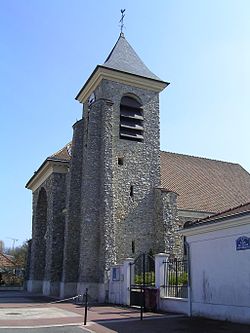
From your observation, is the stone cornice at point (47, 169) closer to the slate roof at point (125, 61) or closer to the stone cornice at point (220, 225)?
the slate roof at point (125, 61)

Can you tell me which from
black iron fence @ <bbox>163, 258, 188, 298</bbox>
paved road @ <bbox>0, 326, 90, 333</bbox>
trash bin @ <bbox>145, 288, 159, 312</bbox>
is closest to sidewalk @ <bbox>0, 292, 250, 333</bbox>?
paved road @ <bbox>0, 326, 90, 333</bbox>

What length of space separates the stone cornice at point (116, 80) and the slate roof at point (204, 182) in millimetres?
6962

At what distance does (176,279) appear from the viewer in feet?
57.1

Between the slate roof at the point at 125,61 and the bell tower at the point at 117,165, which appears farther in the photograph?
the slate roof at the point at 125,61

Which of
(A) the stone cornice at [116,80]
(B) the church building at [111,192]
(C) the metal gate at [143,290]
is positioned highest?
(A) the stone cornice at [116,80]

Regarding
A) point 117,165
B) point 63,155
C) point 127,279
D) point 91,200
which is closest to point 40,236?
point 63,155

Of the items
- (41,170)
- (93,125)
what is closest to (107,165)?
(93,125)

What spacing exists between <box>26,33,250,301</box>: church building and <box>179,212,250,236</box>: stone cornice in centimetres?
984

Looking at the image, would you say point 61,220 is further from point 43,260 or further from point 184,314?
point 184,314

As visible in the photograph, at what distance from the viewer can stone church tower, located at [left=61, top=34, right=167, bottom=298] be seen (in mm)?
25469

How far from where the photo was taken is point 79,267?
2542cm

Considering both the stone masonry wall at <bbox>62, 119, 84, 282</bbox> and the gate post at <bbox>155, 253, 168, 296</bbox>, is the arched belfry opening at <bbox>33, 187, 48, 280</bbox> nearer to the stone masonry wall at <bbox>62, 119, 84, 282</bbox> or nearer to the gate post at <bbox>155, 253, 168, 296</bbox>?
the stone masonry wall at <bbox>62, 119, 84, 282</bbox>

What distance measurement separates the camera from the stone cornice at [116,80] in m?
29.5

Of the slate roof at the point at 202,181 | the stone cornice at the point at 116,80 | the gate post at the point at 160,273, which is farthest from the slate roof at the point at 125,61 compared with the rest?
the gate post at the point at 160,273
